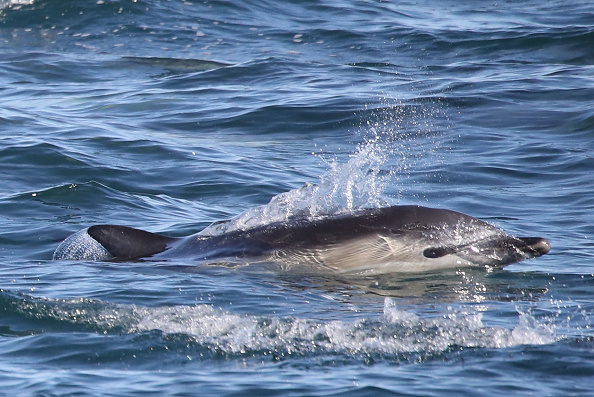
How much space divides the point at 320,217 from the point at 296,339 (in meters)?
2.12

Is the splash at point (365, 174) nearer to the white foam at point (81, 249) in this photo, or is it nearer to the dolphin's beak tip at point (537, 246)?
the white foam at point (81, 249)

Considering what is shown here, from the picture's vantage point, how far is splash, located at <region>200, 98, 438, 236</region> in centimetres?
853

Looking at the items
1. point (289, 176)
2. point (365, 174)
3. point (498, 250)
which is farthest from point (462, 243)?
point (289, 176)

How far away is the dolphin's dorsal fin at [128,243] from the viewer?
841cm

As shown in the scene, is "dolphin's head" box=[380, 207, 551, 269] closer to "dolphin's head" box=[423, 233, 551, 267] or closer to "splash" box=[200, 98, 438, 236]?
"dolphin's head" box=[423, 233, 551, 267]

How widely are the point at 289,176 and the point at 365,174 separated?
8.19ft

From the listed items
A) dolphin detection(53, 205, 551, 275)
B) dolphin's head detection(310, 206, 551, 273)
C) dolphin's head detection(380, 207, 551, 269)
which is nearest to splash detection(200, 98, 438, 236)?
dolphin detection(53, 205, 551, 275)

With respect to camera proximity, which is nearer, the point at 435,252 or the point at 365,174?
the point at 435,252

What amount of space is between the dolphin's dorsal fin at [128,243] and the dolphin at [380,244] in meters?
0.27

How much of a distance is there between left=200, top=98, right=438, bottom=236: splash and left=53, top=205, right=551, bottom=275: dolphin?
0.26 meters

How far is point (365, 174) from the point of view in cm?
1027

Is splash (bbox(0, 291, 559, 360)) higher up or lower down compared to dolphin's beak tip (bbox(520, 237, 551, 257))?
higher up

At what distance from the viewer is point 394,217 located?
8.05m

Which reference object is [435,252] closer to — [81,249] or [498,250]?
[498,250]
